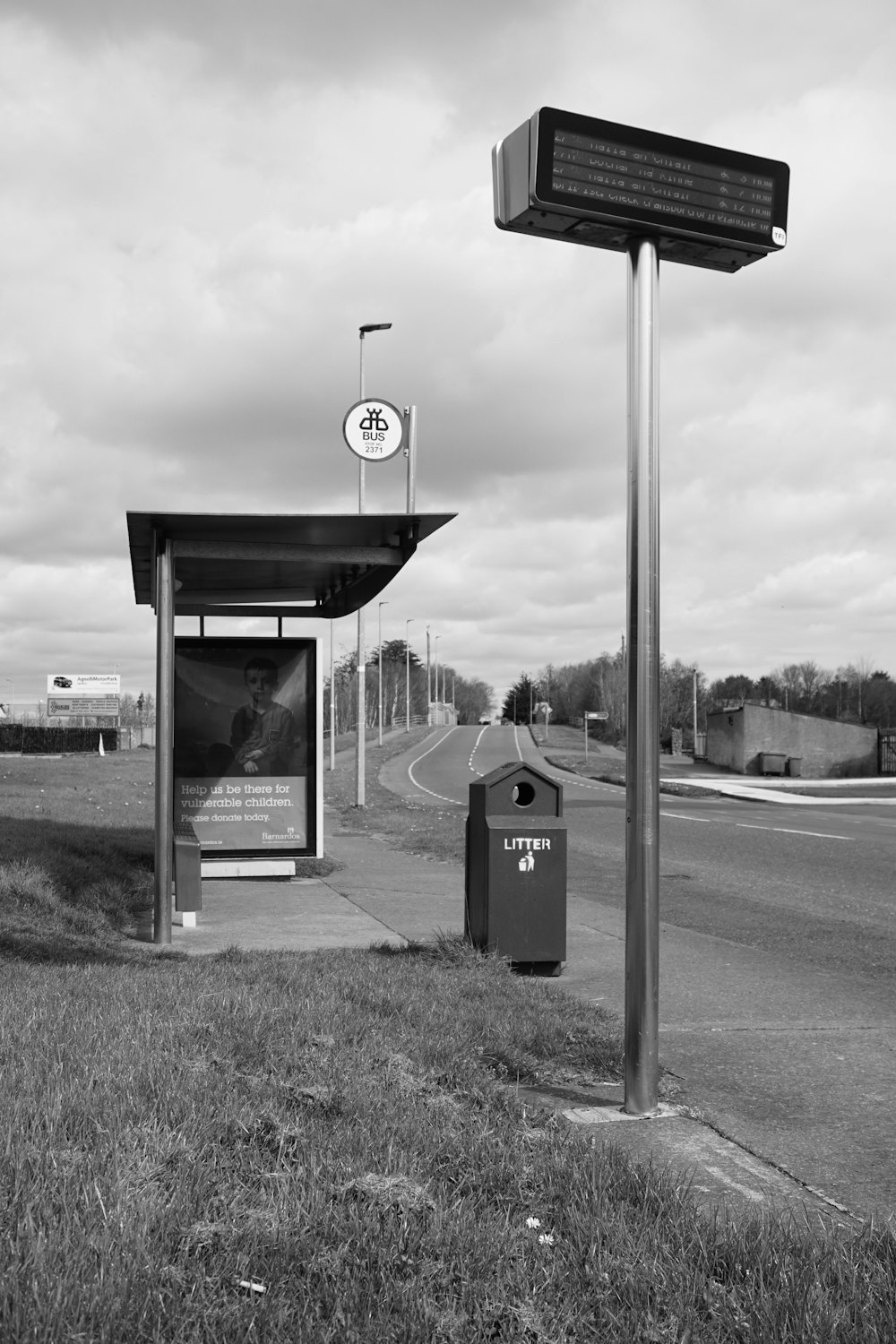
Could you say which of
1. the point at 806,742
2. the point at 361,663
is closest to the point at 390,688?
the point at 806,742

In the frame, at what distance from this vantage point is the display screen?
462 centimetres

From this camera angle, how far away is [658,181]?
4766 millimetres

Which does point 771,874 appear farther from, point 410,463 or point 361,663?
point 361,663

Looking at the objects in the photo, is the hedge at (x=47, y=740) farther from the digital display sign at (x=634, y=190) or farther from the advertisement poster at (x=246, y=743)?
the digital display sign at (x=634, y=190)

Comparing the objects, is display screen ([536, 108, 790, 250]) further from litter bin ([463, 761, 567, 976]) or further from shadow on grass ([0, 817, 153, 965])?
shadow on grass ([0, 817, 153, 965])

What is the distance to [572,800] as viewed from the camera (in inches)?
1240

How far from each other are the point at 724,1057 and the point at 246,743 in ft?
24.6

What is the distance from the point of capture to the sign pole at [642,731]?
15.3 feet

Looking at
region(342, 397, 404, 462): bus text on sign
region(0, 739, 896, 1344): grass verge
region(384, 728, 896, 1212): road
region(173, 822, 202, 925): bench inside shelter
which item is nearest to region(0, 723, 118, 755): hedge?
region(384, 728, 896, 1212): road

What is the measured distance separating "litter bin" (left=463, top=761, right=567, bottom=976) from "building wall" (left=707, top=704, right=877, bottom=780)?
5279 centimetres

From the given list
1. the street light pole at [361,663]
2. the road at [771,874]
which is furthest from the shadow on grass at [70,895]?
the street light pole at [361,663]

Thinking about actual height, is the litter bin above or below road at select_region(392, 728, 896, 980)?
above

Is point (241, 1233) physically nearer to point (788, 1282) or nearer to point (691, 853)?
point (788, 1282)

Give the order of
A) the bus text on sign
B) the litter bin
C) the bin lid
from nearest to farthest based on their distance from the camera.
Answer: the litter bin
the bin lid
the bus text on sign
